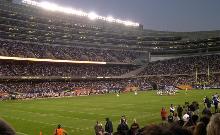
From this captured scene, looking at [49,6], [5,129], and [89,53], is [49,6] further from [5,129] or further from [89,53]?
[5,129]

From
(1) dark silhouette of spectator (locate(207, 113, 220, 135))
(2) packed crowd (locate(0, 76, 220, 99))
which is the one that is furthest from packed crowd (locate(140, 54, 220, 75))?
(1) dark silhouette of spectator (locate(207, 113, 220, 135))

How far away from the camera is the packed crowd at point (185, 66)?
94.2 metres

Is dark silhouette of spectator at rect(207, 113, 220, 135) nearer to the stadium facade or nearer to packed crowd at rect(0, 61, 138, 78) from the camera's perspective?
the stadium facade

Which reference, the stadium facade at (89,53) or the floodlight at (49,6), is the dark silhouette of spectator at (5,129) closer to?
the stadium facade at (89,53)

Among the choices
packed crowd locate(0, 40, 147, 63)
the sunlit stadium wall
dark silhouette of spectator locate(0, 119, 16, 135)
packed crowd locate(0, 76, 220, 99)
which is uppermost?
the sunlit stadium wall

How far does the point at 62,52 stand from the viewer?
3597 inches

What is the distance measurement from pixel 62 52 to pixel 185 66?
35.4 meters

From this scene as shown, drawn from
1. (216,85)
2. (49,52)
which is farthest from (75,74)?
(216,85)

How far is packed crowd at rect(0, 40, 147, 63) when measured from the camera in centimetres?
7950

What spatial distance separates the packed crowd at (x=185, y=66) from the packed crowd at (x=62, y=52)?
8.31 metres

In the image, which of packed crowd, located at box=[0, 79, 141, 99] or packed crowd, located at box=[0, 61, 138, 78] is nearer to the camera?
packed crowd, located at box=[0, 79, 141, 99]

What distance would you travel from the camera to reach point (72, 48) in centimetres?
9875

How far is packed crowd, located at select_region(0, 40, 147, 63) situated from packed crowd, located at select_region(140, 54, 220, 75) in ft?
27.2

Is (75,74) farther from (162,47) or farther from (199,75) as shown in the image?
(162,47)
